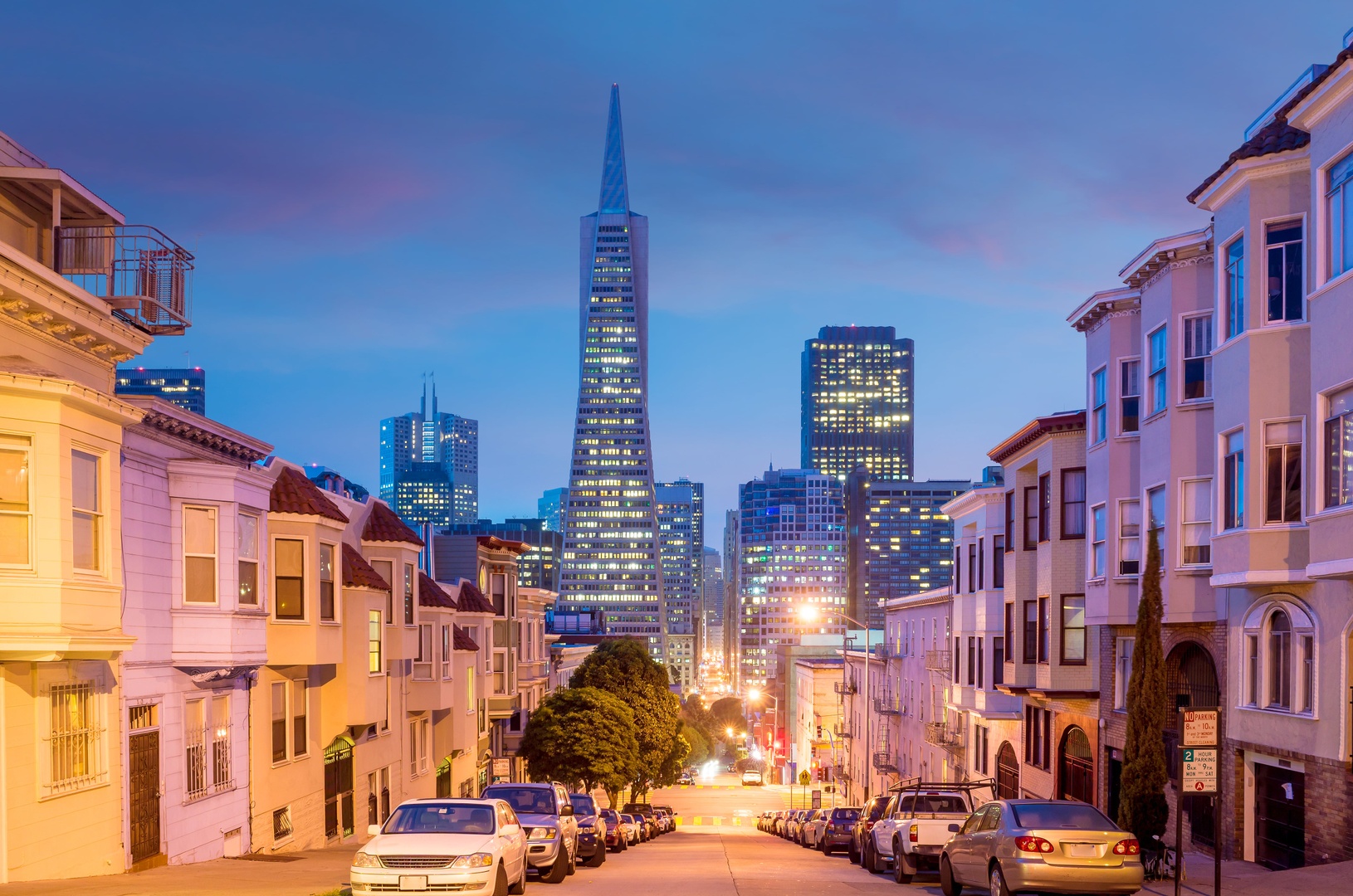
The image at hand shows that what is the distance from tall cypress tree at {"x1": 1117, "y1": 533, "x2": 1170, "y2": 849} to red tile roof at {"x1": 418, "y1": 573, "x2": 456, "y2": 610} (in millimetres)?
25512

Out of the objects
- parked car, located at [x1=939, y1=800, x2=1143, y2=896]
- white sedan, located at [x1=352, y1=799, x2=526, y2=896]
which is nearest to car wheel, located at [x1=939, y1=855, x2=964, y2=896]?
parked car, located at [x1=939, y1=800, x2=1143, y2=896]

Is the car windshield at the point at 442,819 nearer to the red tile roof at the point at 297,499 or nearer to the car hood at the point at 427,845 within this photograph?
the car hood at the point at 427,845

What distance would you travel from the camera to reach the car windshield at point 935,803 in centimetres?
2617

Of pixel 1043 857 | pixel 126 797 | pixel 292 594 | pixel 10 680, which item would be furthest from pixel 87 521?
pixel 1043 857

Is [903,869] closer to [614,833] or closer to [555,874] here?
[555,874]

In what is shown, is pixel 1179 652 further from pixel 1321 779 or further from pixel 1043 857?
pixel 1043 857

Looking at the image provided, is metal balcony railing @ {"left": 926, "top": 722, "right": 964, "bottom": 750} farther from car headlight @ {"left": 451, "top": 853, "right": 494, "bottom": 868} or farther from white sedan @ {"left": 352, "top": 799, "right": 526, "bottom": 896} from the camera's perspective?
car headlight @ {"left": 451, "top": 853, "right": 494, "bottom": 868}

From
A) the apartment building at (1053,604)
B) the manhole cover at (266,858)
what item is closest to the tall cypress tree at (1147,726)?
the apartment building at (1053,604)

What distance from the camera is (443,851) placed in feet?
56.9

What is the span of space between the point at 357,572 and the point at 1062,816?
21.9 metres

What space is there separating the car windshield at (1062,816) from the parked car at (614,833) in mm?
18777

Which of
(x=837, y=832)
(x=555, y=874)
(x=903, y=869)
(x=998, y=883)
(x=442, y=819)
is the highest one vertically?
(x=442, y=819)

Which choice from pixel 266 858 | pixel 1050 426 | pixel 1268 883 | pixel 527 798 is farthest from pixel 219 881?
pixel 1050 426

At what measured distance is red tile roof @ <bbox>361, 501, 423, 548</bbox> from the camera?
3953 cm
